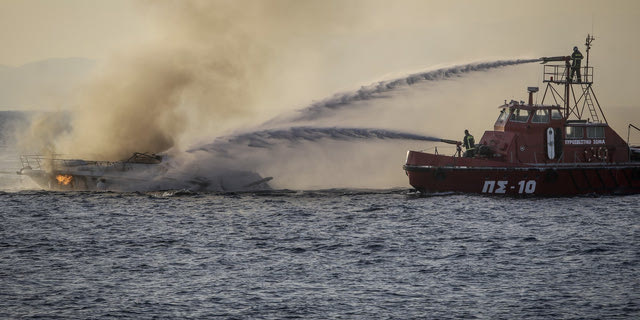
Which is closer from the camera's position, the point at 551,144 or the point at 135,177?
the point at 551,144

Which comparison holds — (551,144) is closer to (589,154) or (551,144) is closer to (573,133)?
(573,133)

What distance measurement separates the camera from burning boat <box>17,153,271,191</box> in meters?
52.7

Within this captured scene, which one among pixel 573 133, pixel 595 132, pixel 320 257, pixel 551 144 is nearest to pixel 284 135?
pixel 551 144

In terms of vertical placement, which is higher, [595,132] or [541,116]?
[541,116]

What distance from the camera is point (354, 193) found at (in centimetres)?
5353

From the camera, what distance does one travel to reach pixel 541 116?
5150 centimetres

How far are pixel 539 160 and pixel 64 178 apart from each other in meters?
32.8

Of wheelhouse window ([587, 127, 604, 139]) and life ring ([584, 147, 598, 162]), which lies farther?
wheelhouse window ([587, 127, 604, 139])

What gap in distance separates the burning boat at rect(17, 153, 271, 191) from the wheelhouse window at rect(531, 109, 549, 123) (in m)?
18.7

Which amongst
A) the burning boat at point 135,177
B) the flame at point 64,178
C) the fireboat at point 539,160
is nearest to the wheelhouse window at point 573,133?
the fireboat at point 539,160

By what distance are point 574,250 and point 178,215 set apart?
2228 cm

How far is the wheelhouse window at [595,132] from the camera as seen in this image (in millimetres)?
52094

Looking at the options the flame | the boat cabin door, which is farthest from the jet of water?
the boat cabin door

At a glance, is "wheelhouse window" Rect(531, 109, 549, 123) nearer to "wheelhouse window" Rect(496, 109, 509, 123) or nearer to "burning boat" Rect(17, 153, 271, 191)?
"wheelhouse window" Rect(496, 109, 509, 123)
